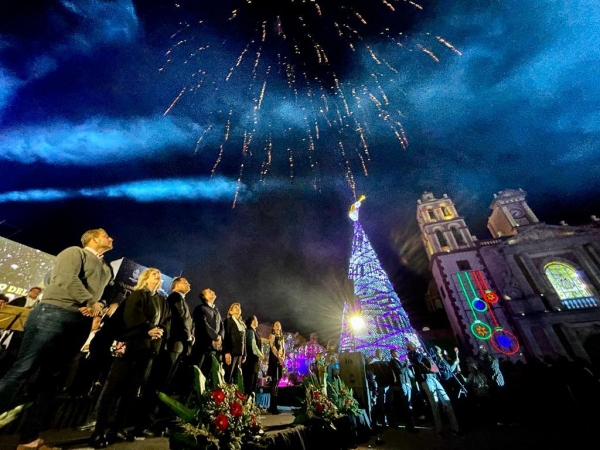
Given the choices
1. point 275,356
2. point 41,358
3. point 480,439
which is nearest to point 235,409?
point 41,358

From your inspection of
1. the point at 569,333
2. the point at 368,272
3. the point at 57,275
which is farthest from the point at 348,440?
the point at 569,333

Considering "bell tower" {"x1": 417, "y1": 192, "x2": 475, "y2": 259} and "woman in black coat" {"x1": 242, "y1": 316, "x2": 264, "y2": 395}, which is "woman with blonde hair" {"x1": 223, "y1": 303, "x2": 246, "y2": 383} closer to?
"woman in black coat" {"x1": 242, "y1": 316, "x2": 264, "y2": 395}

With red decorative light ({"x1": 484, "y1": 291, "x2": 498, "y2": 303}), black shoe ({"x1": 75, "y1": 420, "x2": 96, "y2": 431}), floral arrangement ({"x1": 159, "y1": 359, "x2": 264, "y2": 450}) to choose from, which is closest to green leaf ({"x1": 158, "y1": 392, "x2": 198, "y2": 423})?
floral arrangement ({"x1": 159, "y1": 359, "x2": 264, "y2": 450})

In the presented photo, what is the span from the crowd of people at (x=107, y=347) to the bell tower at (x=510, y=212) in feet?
120

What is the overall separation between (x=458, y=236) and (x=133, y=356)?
35.7 meters

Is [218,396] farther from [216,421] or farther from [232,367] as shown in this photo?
[232,367]

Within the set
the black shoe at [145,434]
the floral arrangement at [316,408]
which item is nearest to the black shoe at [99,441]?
the black shoe at [145,434]

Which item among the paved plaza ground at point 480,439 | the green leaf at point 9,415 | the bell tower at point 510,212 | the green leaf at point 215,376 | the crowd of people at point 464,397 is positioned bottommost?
the paved plaza ground at point 480,439

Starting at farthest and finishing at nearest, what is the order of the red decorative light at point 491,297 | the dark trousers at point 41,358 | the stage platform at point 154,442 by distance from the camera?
the red decorative light at point 491,297 → the stage platform at point 154,442 → the dark trousers at point 41,358

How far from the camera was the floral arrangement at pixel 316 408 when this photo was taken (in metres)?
3.81

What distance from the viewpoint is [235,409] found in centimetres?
235

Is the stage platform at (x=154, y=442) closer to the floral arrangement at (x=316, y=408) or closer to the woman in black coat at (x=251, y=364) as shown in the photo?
the floral arrangement at (x=316, y=408)

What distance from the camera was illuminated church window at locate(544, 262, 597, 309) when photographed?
2225 cm

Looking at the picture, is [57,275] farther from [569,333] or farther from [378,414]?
[569,333]
